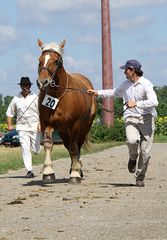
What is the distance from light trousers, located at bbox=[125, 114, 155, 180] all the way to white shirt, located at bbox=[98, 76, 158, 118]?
0.35ft

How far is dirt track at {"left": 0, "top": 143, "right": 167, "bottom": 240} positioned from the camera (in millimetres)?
8250

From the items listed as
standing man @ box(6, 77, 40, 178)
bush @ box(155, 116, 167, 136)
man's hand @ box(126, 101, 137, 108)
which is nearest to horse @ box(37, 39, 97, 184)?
man's hand @ box(126, 101, 137, 108)

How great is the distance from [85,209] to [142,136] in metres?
3.73

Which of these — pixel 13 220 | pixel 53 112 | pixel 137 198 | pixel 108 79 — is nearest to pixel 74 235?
pixel 13 220

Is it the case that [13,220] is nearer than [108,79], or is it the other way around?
[13,220]

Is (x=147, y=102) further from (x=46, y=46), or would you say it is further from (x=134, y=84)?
(x=46, y=46)

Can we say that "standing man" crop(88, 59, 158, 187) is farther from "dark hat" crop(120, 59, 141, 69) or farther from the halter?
the halter

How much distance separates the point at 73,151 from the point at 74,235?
6.82m

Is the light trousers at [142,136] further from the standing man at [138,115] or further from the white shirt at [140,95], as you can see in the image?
the white shirt at [140,95]

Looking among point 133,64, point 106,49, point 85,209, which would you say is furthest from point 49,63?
point 106,49

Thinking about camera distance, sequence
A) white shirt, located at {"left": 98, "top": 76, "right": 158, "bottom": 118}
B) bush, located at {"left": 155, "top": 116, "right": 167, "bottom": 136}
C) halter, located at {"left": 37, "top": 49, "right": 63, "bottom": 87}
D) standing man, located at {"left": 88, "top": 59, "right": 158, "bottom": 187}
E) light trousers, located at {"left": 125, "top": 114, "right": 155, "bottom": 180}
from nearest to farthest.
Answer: white shirt, located at {"left": 98, "top": 76, "right": 158, "bottom": 118}
standing man, located at {"left": 88, "top": 59, "right": 158, "bottom": 187}
light trousers, located at {"left": 125, "top": 114, "right": 155, "bottom": 180}
halter, located at {"left": 37, "top": 49, "right": 63, "bottom": 87}
bush, located at {"left": 155, "top": 116, "right": 167, "bottom": 136}

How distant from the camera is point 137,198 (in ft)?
38.0

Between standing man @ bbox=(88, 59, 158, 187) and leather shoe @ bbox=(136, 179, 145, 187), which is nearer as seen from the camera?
standing man @ bbox=(88, 59, 158, 187)

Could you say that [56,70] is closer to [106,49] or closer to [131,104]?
[131,104]
